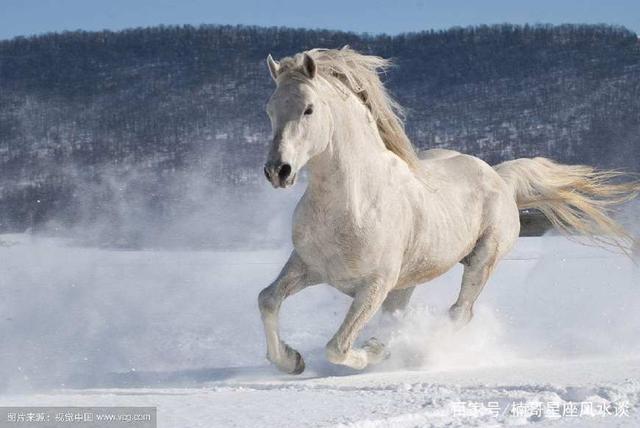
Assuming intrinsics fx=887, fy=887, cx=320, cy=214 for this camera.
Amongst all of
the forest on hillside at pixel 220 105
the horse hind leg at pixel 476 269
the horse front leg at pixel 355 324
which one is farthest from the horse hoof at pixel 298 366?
the forest on hillside at pixel 220 105

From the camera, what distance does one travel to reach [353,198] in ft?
14.5

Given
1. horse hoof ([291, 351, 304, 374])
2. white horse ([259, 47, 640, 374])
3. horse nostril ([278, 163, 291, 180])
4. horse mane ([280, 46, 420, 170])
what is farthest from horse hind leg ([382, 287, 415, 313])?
horse nostril ([278, 163, 291, 180])

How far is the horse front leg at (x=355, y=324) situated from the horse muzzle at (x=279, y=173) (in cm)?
86

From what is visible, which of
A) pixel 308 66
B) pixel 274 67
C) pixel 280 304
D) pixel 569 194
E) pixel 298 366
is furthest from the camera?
pixel 569 194

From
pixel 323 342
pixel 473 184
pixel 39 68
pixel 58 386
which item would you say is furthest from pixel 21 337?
pixel 39 68

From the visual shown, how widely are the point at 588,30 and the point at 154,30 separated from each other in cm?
5835

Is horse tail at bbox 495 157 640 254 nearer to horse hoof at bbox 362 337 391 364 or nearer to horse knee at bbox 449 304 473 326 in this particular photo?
horse knee at bbox 449 304 473 326

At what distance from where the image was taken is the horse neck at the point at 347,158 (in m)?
4.38

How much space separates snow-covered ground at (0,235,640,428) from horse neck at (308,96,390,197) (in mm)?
969

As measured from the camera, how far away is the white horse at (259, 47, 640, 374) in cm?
415

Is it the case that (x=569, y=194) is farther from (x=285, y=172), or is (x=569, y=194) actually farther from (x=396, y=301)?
(x=285, y=172)

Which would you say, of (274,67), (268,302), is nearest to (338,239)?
(268,302)

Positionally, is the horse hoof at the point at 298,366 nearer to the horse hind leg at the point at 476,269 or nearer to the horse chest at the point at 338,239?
the horse chest at the point at 338,239

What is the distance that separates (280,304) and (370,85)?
51.5 inches
